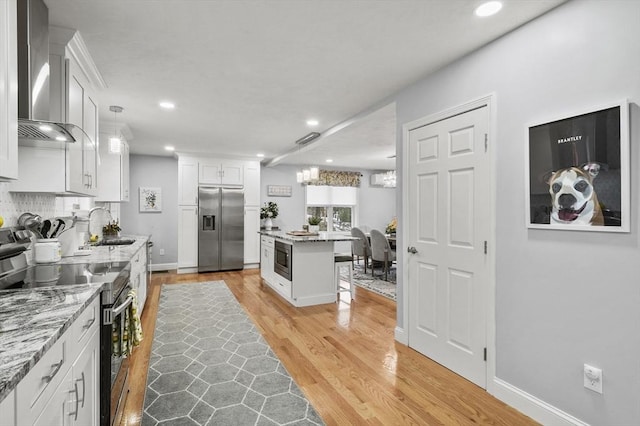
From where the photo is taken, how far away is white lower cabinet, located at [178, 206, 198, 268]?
6.45 metres

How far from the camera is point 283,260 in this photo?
179 inches

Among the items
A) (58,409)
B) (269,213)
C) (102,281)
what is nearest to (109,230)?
(269,213)

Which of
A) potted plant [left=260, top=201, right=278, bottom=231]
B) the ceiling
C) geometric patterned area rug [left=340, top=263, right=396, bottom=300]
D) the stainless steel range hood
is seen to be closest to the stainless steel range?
the stainless steel range hood

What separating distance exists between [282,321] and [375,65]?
2.82 metres

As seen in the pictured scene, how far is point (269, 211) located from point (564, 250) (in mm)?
6228

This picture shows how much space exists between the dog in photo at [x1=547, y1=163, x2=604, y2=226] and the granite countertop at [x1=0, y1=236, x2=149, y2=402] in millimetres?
2390

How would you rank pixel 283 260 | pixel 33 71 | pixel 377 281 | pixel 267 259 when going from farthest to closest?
pixel 377 281 → pixel 267 259 → pixel 283 260 → pixel 33 71

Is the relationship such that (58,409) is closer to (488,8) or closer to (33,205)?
(33,205)

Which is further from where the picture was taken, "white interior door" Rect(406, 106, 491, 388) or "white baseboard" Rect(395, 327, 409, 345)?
"white baseboard" Rect(395, 327, 409, 345)

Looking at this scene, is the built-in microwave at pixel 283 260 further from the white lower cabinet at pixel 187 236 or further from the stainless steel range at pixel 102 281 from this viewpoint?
the white lower cabinet at pixel 187 236

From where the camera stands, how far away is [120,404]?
199 cm

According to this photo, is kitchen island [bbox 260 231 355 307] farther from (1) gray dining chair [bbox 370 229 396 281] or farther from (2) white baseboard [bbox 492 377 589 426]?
(2) white baseboard [bbox 492 377 589 426]

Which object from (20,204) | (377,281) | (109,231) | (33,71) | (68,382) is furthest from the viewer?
(377,281)

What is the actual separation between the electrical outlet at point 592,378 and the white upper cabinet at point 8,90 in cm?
294
